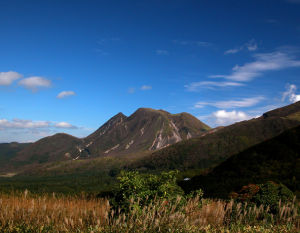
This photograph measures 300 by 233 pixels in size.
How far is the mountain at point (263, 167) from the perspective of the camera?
25.4m

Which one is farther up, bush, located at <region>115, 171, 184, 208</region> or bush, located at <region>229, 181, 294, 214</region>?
bush, located at <region>115, 171, 184, 208</region>

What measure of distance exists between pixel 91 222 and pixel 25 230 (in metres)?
2.26

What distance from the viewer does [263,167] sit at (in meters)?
29.4

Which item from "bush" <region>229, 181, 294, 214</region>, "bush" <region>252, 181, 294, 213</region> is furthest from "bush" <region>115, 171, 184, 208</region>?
"bush" <region>252, 181, 294, 213</region>

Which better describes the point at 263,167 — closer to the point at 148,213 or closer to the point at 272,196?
the point at 272,196

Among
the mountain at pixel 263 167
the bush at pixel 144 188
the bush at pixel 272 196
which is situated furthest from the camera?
the mountain at pixel 263 167

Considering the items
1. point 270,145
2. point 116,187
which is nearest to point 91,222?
point 116,187

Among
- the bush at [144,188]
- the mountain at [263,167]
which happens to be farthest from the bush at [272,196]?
the mountain at [263,167]

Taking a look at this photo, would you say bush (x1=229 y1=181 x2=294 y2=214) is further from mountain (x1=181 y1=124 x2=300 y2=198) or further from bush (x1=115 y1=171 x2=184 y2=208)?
mountain (x1=181 y1=124 x2=300 y2=198)

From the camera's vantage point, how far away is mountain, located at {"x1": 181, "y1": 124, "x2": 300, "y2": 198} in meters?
25.4

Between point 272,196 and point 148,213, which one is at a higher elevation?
point 148,213

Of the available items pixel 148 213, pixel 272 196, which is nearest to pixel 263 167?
pixel 272 196

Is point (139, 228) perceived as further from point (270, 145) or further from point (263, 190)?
point (270, 145)

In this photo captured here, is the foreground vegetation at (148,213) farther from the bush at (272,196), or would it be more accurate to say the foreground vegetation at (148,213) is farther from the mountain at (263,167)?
the mountain at (263,167)
